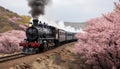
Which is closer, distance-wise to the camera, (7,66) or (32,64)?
(7,66)

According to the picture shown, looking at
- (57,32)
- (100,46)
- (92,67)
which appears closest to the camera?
(100,46)

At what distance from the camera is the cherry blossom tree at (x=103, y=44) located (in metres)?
31.6

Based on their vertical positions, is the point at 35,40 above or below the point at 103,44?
A: above

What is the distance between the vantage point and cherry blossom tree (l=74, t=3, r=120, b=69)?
31580 millimetres

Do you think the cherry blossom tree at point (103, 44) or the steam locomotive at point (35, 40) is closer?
the cherry blossom tree at point (103, 44)

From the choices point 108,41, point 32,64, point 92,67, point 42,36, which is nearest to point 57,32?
point 42,36

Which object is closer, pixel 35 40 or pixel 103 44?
pixel 103 44

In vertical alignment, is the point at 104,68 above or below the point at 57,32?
below

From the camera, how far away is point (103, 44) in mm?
32469

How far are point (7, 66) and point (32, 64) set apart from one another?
275 centimetres

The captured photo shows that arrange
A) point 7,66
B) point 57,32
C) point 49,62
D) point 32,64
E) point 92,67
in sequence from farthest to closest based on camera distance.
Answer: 1. point 57,32
2. point 92,67
3. point 49,62
4. point 32,64
5. point 7,66

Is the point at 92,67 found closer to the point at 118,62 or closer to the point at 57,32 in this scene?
the point at 118,62

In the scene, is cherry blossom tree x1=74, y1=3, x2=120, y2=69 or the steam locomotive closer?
cherry blossom tree x1=74, y1=3, x2=120, y2=69

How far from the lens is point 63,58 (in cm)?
3422
